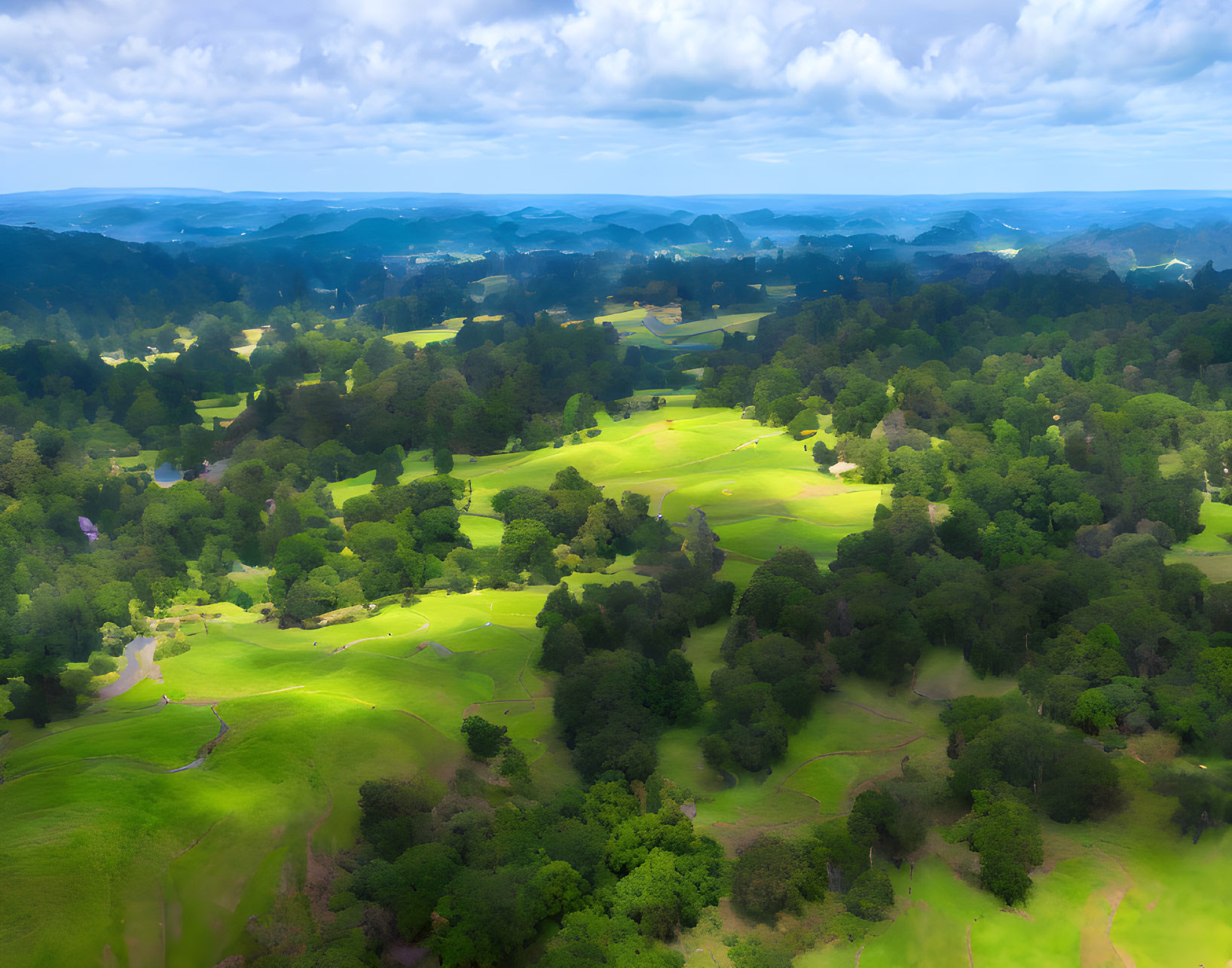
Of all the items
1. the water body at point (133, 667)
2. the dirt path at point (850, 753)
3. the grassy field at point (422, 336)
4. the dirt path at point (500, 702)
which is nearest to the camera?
the dirt path at point (850, 753)

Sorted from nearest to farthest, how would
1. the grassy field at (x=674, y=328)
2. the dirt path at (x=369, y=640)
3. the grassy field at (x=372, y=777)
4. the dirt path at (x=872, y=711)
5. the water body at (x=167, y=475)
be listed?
the grassy field at (x=372, y=777) → the dirt path at (x=872, y=711) → the dirt path at (x=369, y=640) → the water body at (x=167, y=475) → the grassy field at (x=674, y=328)

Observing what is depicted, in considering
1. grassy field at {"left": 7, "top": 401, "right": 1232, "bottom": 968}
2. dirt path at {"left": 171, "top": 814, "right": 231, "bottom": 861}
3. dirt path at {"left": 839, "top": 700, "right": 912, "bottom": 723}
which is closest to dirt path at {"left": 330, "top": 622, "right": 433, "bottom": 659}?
grassy field at {"left": 7, "top": 401, "right": 1232, "bottom": 968}

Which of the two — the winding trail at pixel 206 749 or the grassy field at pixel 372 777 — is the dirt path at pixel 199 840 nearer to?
the grassy field at pixel 372 777

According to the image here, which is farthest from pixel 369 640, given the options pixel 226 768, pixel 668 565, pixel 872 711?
pixel 872 711

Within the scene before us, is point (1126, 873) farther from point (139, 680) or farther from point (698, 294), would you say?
point (698, 294)

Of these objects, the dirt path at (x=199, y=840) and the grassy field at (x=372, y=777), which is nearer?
the grassy field at (x=372, y=777)

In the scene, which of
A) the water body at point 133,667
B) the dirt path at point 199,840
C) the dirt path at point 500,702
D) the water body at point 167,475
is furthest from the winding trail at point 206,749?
the water body at point 167,475
